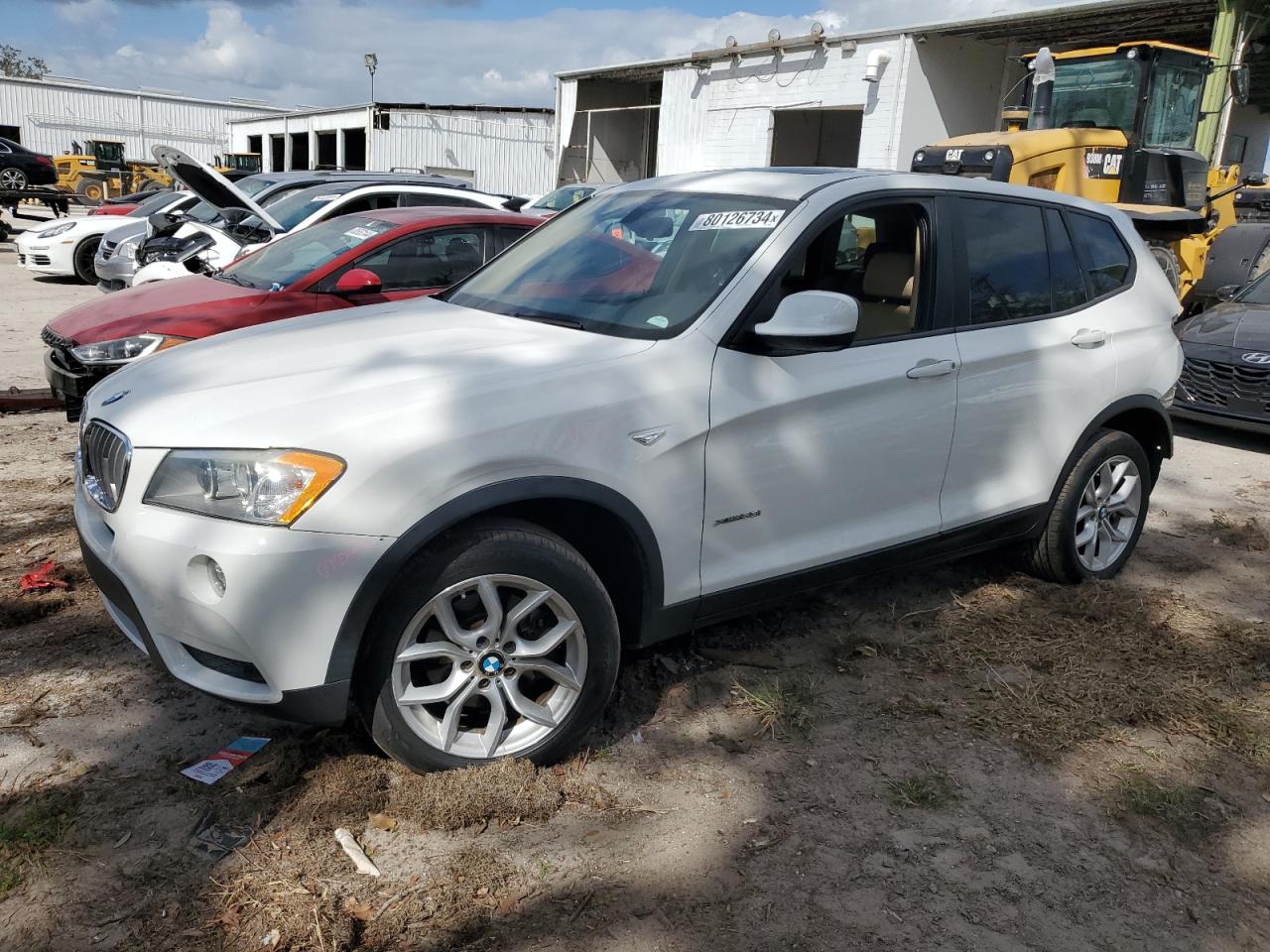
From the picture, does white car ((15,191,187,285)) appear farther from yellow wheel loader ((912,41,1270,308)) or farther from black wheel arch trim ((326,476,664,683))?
black wheel arch trim ((326,476,664,683))

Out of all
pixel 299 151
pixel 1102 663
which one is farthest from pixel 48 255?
pixel 299 151

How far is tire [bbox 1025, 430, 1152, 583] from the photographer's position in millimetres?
4559

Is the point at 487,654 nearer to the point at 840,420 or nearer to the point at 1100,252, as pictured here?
the point at 840,420

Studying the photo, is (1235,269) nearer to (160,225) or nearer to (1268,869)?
(1268,869)

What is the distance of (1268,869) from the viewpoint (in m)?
→ 2.91

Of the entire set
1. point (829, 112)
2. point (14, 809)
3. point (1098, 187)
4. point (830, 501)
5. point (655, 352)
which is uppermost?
point (829, 112)

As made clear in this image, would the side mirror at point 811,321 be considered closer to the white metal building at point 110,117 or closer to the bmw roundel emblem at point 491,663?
the bmw roundel emblem at point 491,663

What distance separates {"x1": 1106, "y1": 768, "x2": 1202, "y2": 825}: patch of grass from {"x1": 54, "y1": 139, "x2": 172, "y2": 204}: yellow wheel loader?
3640cm

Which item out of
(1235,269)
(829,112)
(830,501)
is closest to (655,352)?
(830,501)

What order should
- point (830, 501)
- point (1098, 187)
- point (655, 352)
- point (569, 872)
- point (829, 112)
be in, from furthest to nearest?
1. point (829, 112)
2. point (1098, 187)
3. point (830, 501)
4. point (655, 352)
5. point (569, 872)

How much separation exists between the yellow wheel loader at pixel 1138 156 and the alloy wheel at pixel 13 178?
23.5m

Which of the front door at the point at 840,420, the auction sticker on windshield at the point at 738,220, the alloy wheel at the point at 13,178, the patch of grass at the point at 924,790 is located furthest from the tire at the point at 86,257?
the patch of grass at the point at 924,790

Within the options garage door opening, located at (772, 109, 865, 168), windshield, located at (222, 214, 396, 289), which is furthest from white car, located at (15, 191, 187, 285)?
garage door opening, located at (772, 109, 865, 168)

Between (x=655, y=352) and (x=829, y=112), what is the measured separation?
25.5 m
